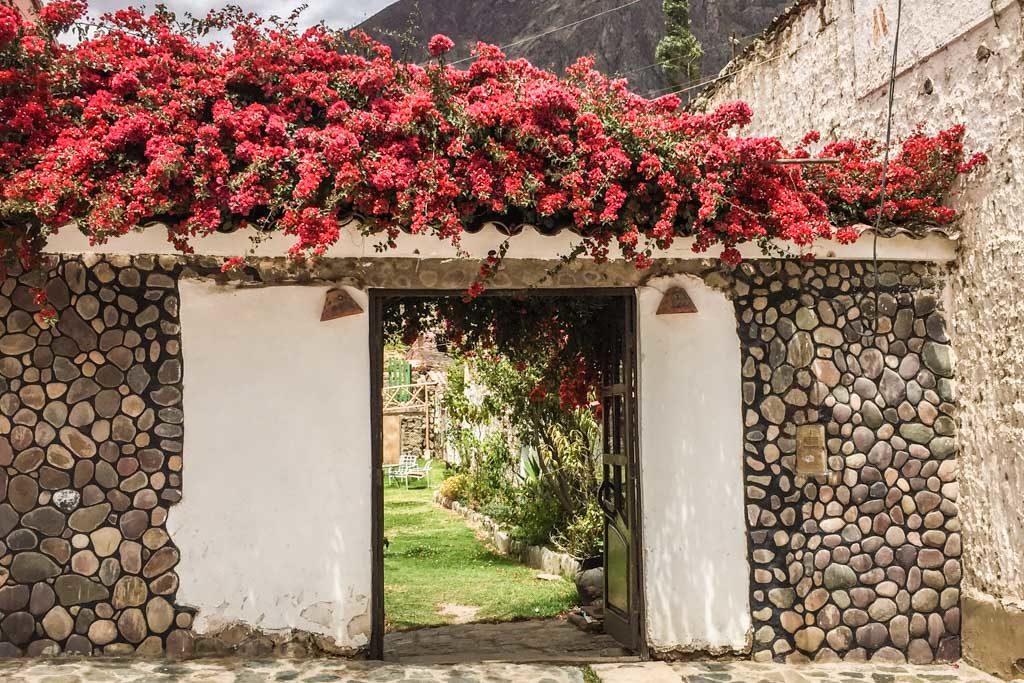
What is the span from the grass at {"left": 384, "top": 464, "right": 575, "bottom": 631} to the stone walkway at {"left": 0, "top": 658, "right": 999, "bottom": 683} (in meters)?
2.43

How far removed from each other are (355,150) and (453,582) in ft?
19.9

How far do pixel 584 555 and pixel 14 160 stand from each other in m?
6.76

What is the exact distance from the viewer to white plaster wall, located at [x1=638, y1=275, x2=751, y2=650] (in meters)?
6.23

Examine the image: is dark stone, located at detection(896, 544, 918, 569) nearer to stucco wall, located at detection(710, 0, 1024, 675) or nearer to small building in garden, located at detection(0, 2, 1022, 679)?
small building in garden, located at detection(0, 2, 1022, 679)

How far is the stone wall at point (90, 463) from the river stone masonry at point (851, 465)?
12.9 ft

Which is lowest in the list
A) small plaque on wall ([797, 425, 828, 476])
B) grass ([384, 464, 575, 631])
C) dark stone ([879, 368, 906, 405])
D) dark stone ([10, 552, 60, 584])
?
grass ([384, 464, 575, 631])

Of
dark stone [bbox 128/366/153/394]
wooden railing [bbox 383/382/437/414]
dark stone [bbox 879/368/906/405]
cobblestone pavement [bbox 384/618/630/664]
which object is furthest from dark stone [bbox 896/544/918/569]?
wooden railing [bbox 383/382/437/414]

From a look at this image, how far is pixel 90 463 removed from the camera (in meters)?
5.72

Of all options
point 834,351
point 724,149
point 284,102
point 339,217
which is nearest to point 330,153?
point 339,217

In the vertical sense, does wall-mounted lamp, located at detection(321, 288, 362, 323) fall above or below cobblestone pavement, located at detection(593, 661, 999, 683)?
above

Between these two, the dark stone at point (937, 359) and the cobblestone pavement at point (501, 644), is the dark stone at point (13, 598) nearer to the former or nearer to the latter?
the cobblestone pavement at point (501, 644)

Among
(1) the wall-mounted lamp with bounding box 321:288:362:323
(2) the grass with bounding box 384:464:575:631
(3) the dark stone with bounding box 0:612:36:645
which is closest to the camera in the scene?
(3) the dark stone with bounding box 0:612:36:645

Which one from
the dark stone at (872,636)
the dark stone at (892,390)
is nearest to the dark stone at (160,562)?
the dark stone at (872,636)

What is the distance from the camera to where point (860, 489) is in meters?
6.31
